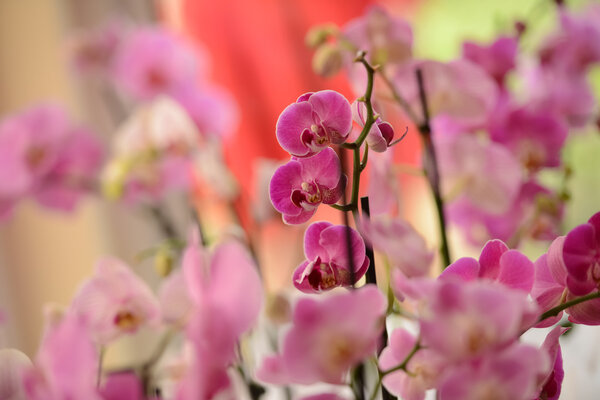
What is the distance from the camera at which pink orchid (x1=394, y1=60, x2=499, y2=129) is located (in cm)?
41

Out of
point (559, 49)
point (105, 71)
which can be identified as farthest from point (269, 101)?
point (559, 49)

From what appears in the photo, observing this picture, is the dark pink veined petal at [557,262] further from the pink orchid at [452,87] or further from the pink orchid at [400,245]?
the pink orchid at [452,87]

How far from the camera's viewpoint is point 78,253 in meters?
1.52

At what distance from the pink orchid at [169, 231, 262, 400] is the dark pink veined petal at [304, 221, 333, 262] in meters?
0.05

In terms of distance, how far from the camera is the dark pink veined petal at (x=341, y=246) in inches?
10.2

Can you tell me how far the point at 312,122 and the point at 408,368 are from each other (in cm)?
11

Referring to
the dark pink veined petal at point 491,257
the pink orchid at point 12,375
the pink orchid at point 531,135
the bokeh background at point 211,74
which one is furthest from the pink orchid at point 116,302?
the bokeh background at point 211,74

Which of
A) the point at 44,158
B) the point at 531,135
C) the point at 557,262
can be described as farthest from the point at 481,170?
the point at 44,158

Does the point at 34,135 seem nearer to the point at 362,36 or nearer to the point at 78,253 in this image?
the point at 362,36

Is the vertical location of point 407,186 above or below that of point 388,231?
below

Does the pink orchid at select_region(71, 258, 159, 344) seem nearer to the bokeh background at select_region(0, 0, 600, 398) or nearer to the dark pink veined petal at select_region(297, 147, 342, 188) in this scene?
the dark pink veined petal at select_region(297, 147, 342, 188)

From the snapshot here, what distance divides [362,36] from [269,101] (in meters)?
1.15

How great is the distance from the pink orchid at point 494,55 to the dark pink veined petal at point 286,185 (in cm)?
26

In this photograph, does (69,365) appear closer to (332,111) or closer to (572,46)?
(332,111)
